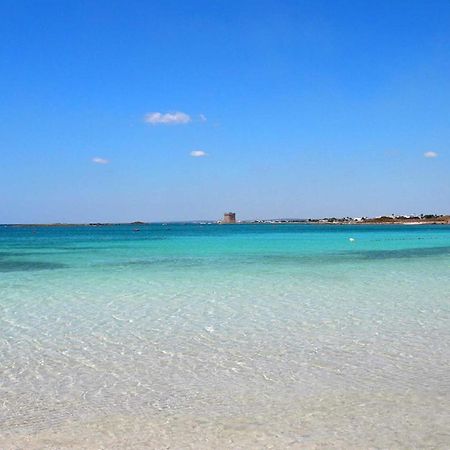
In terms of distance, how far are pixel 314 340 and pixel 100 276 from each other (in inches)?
474

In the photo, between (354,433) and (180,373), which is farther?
(180,373)

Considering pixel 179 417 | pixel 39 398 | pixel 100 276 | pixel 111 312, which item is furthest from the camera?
pixel 100 276

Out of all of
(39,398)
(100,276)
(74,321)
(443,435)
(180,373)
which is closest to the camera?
(443,435)

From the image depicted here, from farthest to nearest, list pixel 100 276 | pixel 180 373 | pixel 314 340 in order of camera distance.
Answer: pixel 100 276 → pixel 314 340 → pixel 180 373

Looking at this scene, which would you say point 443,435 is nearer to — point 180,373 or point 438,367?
point 438,367

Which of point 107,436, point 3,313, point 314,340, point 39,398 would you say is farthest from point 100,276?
point 107,436

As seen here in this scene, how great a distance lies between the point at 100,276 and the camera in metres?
18.8

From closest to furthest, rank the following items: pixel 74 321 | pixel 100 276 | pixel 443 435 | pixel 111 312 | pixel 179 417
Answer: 1. pixel 443 435
2. pixel 179 417
3. pixel 74 321
4. pixel 111 312
5. pixel 100 276

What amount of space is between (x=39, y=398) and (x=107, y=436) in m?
1.47

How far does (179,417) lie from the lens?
5250mm

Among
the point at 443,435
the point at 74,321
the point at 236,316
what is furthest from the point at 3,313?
the point at 443,435

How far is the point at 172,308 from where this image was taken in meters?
11.5

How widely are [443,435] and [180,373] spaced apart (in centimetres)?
335

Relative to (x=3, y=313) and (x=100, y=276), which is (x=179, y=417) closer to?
(x=3, y=313)
